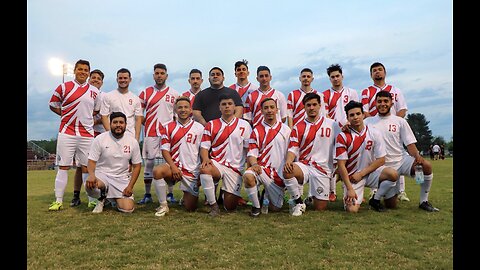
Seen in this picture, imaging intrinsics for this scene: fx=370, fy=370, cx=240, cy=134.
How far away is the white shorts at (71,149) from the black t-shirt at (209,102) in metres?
2.34

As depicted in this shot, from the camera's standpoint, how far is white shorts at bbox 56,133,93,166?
728cm

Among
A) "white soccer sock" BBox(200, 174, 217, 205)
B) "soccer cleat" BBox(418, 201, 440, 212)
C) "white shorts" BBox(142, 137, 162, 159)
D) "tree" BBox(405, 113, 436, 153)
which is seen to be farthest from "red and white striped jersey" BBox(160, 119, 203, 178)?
"tree" BBox(405, 113, 436, 153)

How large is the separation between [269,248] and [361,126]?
3.45 m

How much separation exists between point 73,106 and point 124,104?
0.98 m

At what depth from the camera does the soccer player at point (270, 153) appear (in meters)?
6.48

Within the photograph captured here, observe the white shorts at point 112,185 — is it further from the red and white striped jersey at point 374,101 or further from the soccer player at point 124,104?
the red and white striped jersey at point 374,101

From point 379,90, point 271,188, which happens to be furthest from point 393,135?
point 271,188

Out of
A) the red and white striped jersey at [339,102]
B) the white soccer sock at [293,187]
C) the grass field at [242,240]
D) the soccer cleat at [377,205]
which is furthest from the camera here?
the red and white striped jersey at [339,102]

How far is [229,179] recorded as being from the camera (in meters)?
6.59

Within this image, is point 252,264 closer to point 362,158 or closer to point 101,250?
point 101,250

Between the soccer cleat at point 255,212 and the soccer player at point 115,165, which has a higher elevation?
the soccer player at point 115,165

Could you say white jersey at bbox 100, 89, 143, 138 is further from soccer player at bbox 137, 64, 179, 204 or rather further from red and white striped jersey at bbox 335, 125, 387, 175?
red and white striped jersey at bbox 335, 125, 387, 175

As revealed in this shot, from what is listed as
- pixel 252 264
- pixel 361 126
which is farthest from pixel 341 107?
pixel 252 264

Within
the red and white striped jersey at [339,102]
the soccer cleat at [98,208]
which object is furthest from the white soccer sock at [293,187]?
the soccer cleat at [98,208]
